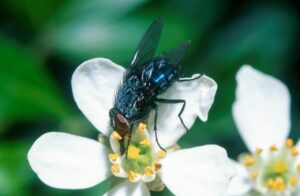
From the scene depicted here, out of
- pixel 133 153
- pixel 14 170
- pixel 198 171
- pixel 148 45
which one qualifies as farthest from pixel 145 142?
pixel 14 170

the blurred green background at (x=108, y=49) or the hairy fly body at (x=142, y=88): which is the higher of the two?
the hairy fly body at (x=142, y=88)

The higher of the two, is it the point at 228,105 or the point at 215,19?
the point at 215,19

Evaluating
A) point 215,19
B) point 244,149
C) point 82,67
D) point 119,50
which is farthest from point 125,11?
point 82,67

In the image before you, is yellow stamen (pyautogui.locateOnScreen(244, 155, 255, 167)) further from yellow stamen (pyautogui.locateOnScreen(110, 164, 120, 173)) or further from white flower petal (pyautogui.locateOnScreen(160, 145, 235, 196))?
yellow stamen (pyautogui.locateOnScreen(110, 164, 120, 173))

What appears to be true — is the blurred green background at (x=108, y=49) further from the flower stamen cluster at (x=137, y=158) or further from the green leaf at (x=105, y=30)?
the flower stamen cluster at (x=137, y=158)

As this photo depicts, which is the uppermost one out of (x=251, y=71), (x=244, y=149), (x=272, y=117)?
(x=251, y=71)

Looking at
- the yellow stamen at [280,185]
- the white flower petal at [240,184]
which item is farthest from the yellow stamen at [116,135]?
the yellow stamen at [280,185]

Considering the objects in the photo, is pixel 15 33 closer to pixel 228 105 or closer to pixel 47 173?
pixel 228 105
